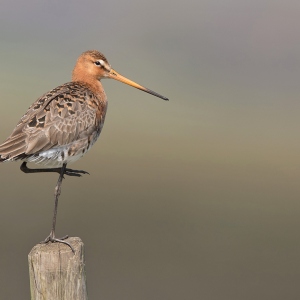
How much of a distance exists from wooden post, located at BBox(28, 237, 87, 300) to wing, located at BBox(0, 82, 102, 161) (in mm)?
1167

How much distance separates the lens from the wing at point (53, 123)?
27.7ft

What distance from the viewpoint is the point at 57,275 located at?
744 centimetres

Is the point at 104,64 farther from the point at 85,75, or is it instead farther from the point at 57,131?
the point at 57,131

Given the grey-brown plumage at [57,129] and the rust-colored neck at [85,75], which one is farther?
the rust-colored neck at [85,75]

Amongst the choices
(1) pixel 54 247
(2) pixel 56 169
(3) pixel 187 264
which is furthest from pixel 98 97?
(3) pixel 187 264

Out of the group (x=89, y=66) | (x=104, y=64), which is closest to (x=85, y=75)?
(x=89, y=66)

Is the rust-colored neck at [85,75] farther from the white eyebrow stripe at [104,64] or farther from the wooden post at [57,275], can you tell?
the wooden post at [57,275]

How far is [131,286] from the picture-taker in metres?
13.5

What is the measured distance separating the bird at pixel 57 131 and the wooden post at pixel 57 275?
0.53 metres

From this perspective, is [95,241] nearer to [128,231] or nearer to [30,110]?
[128,231]

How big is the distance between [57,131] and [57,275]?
1.68 meters

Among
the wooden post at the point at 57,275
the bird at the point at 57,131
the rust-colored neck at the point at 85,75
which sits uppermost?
the rust-colored neck at the point at 85,75

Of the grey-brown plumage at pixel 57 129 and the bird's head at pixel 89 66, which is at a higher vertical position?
the bird's head at pixel 89 66

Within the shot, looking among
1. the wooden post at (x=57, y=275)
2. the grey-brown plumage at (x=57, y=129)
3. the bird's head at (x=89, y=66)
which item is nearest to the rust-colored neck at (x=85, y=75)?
the bird's head at (x=89, y=66)
